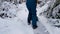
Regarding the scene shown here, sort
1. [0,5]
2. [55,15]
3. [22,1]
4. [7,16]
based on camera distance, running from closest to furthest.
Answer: [55,15]
[7,16]
[0,5]
[22,1]

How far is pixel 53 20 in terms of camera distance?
6.02 metres

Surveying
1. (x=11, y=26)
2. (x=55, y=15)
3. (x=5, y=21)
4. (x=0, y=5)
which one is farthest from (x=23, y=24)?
(x=0, y=5)

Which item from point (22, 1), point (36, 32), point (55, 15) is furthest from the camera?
point (22, 1)

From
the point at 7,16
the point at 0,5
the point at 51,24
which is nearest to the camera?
the point at 51,24

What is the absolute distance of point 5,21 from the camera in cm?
645

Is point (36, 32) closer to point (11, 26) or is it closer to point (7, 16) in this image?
point (11, 26)

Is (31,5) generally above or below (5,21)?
above

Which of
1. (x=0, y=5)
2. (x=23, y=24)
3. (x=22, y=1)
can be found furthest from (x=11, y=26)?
(x=22, y=1)

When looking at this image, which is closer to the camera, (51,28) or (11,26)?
(51,28)

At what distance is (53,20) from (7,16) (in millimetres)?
2229

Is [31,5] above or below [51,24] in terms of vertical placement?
above

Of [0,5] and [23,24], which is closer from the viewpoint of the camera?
[23,24]

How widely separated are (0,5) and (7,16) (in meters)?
1.21

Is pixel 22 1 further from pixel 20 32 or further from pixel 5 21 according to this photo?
pixel 20 32
